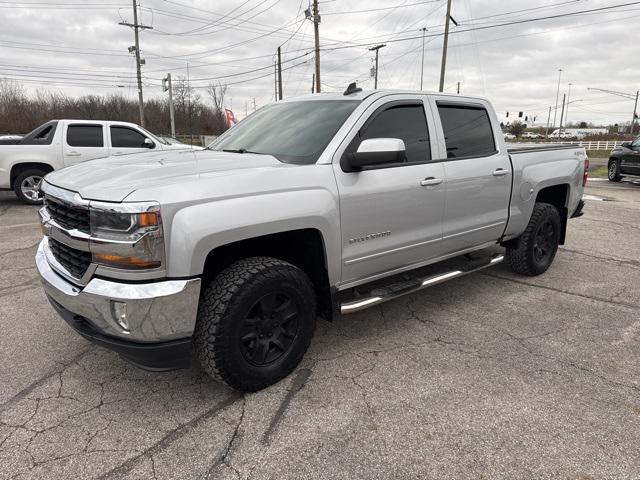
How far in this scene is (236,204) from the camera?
2557 mm

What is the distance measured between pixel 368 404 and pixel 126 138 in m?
9.56

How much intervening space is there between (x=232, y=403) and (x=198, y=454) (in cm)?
47

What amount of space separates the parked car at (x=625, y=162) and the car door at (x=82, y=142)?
15683 millimetres

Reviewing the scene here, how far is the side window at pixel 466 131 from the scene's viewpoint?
157 inches

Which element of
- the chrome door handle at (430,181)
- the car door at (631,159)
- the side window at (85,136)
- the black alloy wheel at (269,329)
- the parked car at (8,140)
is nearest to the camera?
the black alloy wheel at (269,329)

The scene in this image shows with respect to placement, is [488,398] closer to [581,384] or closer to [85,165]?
[581,384]

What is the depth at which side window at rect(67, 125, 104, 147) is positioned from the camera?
32.6 ft

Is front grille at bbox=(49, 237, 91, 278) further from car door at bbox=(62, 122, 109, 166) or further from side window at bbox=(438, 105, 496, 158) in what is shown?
car door at bbox=(62, 122, 109, 166)

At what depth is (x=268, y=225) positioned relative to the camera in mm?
2678

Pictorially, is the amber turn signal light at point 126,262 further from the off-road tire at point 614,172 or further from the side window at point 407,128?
the off-road tire at point 614,172

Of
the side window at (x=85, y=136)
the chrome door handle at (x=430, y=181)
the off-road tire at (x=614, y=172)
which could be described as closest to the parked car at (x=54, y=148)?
the side window at (x=85, y=136)

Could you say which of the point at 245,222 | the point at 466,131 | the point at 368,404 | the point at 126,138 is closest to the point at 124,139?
the point at 126,138

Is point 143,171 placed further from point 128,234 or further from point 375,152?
point 375,152

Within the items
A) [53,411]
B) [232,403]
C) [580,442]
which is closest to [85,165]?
[53,411]
